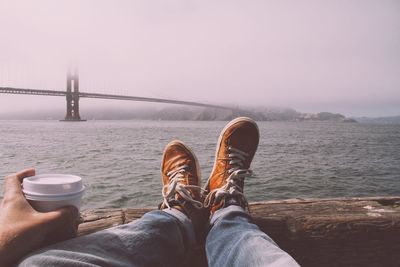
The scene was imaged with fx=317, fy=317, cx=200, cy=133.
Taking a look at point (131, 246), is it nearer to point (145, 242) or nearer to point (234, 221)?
point (145, 242)

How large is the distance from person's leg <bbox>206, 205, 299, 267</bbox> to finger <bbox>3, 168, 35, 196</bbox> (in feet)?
1.51

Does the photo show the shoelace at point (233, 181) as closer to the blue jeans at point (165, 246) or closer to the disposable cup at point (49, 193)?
the blue jeans at point (165, 246)

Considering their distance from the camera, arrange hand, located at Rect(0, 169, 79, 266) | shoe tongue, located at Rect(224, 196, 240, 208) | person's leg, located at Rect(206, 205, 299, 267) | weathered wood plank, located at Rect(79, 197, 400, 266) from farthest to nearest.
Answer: shoe tongue, located at Rect(224, 196, 240, 208) → weathered wood plank, located at Rect(79, 197, 400, 266) → person's leg, located at Rect(206, 205, 299, 267) → hand, located at Rect(0, 169, 79, 266)

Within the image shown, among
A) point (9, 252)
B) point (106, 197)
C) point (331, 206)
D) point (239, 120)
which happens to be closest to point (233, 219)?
point (331, 206)

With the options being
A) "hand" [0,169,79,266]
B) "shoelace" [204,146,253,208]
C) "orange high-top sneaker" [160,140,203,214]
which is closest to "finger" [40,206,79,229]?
"hand" [0,169,79,266]

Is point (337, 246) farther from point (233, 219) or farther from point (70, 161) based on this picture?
point (70, 161)

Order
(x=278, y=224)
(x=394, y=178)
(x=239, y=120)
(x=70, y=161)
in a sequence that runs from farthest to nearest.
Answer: (x=70, y=161) < (x=394, y=178) < (x=239, y=120) < (x=278, y=224)

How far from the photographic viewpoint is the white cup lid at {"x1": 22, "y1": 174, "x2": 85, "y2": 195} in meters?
0.60

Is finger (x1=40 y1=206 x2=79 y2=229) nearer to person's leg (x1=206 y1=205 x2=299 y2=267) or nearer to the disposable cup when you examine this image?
the disposable cup

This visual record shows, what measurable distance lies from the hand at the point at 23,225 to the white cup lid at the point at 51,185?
0.02 meters

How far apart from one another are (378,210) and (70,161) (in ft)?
22.7

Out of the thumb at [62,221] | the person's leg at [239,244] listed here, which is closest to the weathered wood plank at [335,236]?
the person's leg at [239,244]

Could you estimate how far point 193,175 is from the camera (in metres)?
1.34

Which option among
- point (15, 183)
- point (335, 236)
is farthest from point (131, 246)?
point (335, 236)
